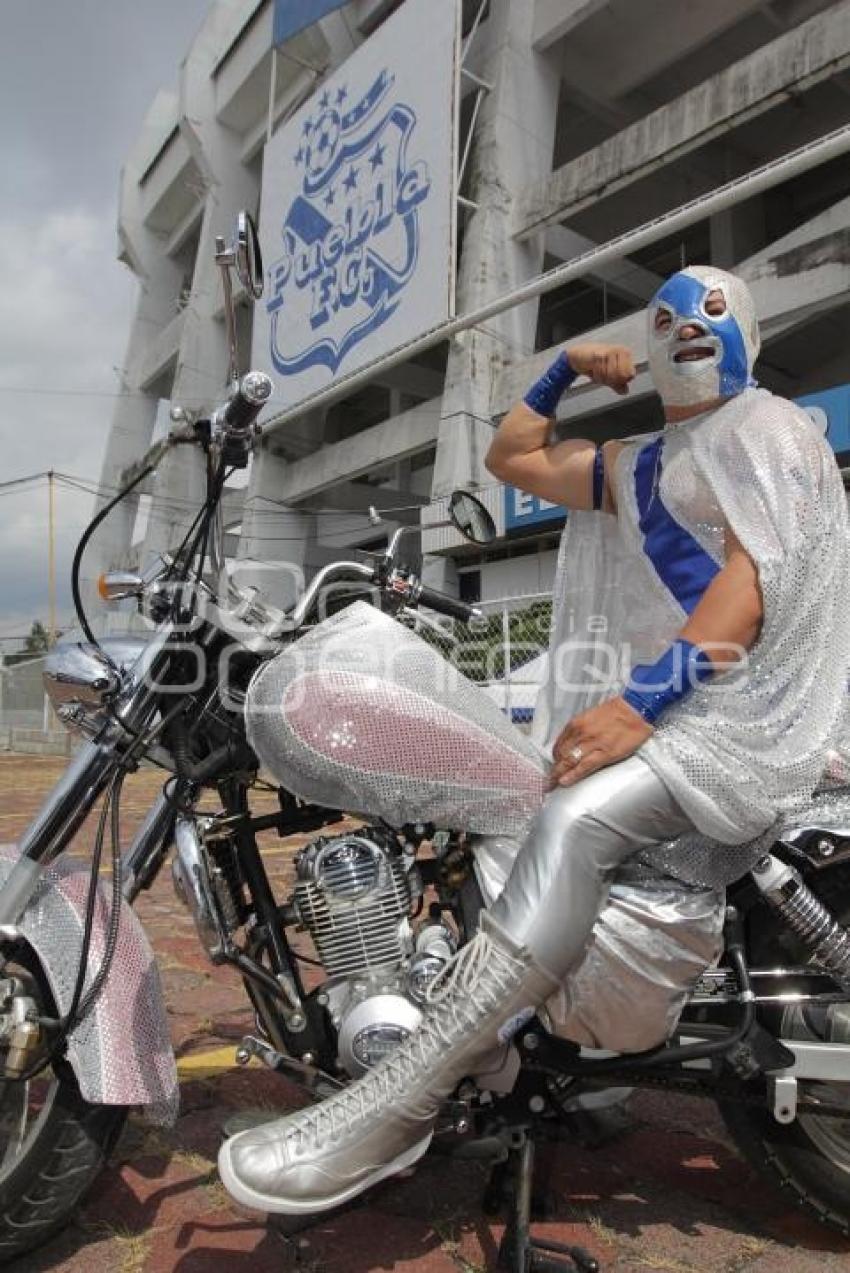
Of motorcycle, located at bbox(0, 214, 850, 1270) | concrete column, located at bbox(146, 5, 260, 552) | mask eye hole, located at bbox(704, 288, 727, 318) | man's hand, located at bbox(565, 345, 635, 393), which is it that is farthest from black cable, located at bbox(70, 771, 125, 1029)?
concrete column, located at bbox(146, 5, 260, 552)

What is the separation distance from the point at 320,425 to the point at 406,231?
7.73m

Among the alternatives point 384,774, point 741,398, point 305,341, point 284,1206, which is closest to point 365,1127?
point 284,1206

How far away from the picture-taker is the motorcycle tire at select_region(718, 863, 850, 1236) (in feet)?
6.07

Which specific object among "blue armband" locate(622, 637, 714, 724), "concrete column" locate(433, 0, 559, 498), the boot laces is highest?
"concrete column" locate(433, 0, 559, 498)

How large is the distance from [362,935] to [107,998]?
56cm

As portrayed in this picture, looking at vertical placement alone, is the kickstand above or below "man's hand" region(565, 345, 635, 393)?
below

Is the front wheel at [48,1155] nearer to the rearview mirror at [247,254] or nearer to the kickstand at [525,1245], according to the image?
the kickstand at [525,1245]

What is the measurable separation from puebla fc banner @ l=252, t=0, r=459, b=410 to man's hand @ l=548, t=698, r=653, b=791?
642 inches

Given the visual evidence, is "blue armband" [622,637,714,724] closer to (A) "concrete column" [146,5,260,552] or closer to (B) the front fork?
(B) the front fork

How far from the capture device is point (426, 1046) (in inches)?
60.3

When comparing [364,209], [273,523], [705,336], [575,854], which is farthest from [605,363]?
[273,523]

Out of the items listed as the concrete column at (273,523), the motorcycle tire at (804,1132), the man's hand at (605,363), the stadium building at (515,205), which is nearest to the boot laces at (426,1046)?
the motorcycle tire at (804,1132)

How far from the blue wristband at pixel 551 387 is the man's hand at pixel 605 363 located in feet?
0.11

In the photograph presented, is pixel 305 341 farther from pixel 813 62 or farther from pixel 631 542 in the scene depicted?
pixel 631 542
